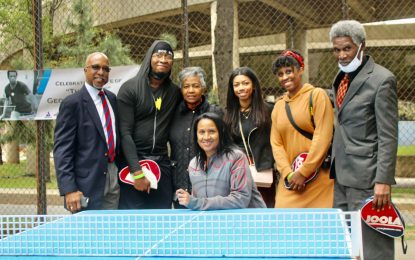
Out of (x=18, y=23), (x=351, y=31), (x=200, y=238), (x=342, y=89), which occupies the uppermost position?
(x=18, y=23)

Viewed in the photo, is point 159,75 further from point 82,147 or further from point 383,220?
point 383,220

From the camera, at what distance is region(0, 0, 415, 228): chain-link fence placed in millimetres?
11289

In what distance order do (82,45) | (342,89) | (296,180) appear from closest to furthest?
(342,89) < (296,180) < (82,45)

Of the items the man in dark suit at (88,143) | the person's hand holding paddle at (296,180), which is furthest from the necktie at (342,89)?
the man in dark suit at (88,143)

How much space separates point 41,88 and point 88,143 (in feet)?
8.62

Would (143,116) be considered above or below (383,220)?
above

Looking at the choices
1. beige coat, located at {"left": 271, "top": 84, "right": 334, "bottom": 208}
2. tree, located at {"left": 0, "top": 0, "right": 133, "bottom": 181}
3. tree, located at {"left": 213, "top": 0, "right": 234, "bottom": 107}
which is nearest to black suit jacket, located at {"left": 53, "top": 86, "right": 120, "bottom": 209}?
beige coat, located at {"left": 271, "top": 84, "right": 334, "bottom": 208}


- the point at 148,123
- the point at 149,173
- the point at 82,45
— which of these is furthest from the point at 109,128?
the point at 82,45

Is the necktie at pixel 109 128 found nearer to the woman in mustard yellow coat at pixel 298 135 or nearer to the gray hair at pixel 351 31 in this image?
the woman in mustard yellow coat at pixel 298 135

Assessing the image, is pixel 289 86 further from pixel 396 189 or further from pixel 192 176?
pixel 396 189

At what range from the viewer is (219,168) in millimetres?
4137

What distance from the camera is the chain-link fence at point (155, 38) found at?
11.3 meters

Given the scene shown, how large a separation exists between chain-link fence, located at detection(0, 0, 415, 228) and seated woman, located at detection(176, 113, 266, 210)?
2722 millimetres

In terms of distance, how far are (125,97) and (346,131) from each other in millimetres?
1839
